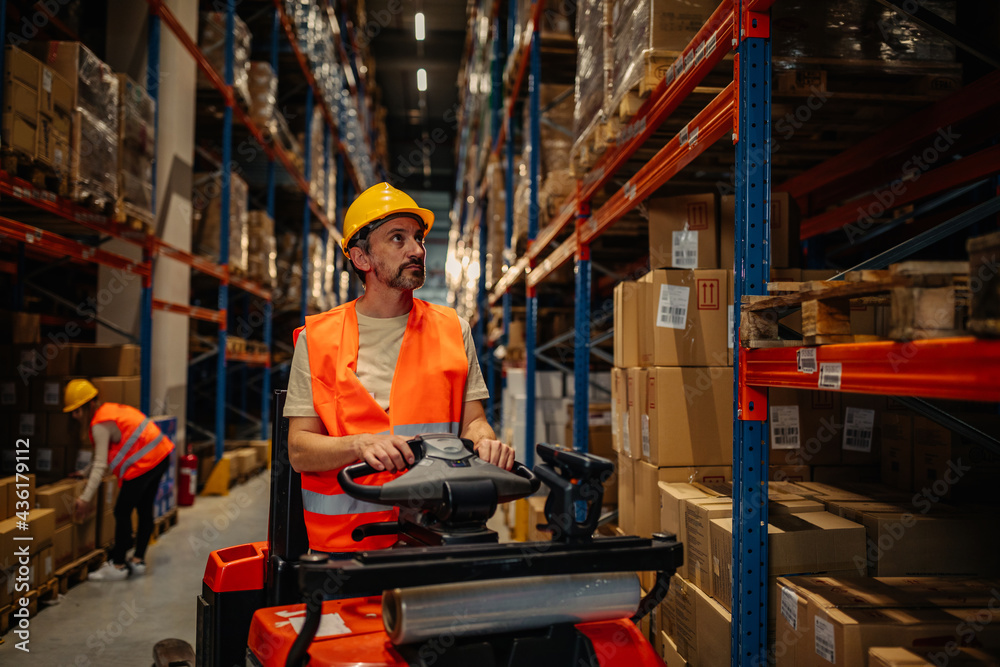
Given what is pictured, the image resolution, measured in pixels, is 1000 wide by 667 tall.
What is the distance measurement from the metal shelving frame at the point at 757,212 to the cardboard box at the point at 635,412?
912 millimetres

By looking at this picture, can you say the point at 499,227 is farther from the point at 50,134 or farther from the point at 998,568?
the point at 998,568

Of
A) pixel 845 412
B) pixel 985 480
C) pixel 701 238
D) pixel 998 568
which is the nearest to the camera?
pixel 998 568

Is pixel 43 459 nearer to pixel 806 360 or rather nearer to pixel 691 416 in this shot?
pixel 691 416

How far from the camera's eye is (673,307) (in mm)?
3400

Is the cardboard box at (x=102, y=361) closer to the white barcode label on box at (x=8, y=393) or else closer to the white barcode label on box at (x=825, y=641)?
the white barcode label on box at (x=8, y=393)

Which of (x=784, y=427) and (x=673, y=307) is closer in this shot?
(x=784, y=427)

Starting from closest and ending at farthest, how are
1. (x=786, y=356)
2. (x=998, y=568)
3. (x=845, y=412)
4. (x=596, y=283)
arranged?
(x=786, y=356) → (x=998, y=568) → (x=845, y=412) → (x=596, y=283)

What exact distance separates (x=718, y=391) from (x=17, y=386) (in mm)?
5303

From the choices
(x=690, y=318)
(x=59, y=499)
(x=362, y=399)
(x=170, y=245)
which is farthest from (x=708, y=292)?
(x=170, y=245)

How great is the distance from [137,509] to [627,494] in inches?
158

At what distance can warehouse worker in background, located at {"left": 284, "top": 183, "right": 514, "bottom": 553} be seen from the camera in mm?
2219

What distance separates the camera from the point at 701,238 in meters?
3.64

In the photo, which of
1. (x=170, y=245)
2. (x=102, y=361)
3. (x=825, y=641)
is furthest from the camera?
(x=170, y=245)

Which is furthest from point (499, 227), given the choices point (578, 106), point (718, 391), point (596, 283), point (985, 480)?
point (985, 480)
